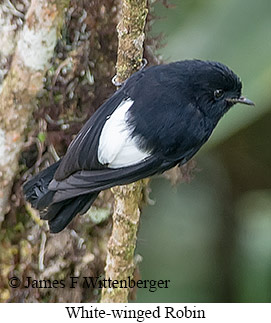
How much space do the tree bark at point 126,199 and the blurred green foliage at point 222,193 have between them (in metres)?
0.39

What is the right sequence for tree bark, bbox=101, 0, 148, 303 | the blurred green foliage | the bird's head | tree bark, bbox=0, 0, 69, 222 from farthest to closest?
the blurred green foliage
tree bark, bbox=0, 0, 69, 222
the bird's head
tree bark, bbox=101, 0, 148, 303

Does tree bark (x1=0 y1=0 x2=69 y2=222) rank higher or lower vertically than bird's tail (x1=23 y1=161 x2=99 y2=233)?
higher

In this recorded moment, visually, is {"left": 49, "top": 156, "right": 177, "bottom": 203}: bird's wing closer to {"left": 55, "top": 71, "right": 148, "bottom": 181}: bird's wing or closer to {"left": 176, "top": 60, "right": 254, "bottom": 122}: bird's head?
{"left": 55, "top": 71, "right": 148, "bottom": 181}: bird's wing

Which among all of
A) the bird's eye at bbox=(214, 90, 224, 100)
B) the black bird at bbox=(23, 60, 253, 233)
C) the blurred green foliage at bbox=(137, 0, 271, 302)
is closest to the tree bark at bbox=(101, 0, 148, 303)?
the black bird at bbox=(23, 60, 253, 233)

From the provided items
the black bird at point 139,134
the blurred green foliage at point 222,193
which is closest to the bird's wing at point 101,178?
the black bird at point 139,134

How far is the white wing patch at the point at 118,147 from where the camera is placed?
1633mm

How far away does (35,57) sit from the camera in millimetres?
1845

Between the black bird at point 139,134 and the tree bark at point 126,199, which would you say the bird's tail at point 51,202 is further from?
the tree bark at point 126,199

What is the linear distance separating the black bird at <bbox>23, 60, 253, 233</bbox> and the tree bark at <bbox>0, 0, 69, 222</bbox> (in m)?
0.16

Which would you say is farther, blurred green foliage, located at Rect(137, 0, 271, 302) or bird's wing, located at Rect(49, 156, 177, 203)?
blurred green foliage, located at Rect(137, 0, 271, 302)

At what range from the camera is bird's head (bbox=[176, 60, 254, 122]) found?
1697mm

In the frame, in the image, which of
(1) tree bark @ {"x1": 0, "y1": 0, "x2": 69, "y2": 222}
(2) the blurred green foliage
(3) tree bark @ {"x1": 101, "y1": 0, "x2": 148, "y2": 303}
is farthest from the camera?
(2) the blurred green foliage

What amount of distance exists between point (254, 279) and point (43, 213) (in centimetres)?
71
